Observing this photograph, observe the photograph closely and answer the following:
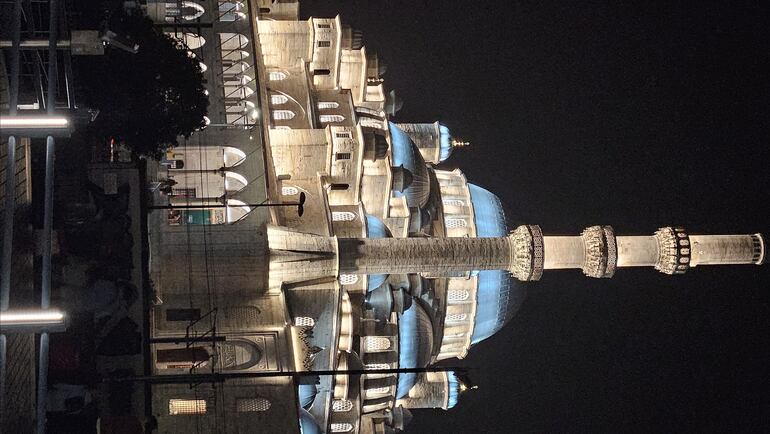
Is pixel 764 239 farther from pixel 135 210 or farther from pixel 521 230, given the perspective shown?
pixel 135 210

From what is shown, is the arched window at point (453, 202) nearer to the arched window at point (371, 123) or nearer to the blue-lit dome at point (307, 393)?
the arched window at point (371, 123)

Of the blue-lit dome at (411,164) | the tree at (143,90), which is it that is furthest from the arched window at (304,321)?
the blue-lit dome at (411,164)

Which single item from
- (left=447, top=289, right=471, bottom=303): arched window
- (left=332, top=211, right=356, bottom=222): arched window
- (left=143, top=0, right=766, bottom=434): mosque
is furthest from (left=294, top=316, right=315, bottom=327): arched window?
(left=447, top=289, right=471, bottom=303): arched window

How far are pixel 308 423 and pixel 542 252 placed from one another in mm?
12859

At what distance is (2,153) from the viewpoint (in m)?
21.5

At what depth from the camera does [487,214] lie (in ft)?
192

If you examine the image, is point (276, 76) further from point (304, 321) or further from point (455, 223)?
point (455, 223)

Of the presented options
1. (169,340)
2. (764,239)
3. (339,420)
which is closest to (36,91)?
(169,340)

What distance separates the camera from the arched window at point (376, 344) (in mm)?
46781

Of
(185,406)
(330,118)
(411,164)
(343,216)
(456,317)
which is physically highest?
(330,118)

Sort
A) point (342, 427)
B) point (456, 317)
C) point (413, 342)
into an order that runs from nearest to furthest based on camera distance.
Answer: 1. point (342, 427)
2. point (413, 342)
3. point (456, 317)

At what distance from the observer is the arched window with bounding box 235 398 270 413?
1199 inches

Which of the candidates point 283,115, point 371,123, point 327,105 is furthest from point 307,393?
point 327,105

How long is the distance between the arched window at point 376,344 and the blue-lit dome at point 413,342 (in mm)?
1402
